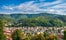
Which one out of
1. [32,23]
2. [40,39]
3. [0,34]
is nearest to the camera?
[0,34]

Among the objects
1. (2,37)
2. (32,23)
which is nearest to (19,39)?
(2,37)

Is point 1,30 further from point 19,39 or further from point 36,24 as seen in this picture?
point 36,24

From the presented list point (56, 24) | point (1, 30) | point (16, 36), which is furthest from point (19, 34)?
point (56, 24)

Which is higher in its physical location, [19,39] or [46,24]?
[19,39]

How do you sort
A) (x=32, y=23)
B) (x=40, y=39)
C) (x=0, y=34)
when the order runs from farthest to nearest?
(x=32, y=23) → (x=40, y=39) → (x=0, y=34)

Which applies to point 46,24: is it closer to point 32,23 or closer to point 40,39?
point 32,23

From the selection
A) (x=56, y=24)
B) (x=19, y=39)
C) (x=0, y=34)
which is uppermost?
(x=0, y=34)

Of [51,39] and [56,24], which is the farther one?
[56,24]

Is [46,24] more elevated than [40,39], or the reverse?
[40,39]

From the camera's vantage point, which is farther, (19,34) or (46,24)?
(46,24)
